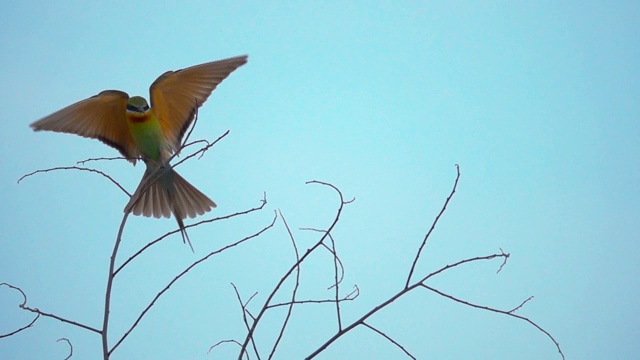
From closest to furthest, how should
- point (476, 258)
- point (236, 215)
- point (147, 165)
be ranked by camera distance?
point (476, 258), point (236, 215), point (147, 165)

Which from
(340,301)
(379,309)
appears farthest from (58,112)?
(379,309)

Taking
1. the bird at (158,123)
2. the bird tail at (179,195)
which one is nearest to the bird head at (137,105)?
the bird at (158,123)

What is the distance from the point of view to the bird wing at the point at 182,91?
4.17m

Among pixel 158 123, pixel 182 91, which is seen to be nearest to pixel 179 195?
pixel 158 123

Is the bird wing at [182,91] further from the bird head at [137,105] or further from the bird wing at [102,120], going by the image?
the bird wing at [102,120]

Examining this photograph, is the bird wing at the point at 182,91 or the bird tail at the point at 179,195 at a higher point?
the bird wing at the point at 182,91

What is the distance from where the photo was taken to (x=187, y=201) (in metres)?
4.38

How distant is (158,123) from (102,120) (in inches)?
13.4

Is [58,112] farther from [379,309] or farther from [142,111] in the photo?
[379,309]

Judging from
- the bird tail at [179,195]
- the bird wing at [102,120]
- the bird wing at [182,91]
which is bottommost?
the bird tail at [179,195]

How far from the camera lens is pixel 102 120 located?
4492 millimetres

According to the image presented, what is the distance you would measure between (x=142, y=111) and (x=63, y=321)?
8.48ft

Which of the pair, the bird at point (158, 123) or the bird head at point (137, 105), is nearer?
the bird at point (158, 123)

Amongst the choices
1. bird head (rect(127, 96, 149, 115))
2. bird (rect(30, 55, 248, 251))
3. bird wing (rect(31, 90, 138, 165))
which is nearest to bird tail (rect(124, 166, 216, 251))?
bird (rect(30, 55, 248, 251))
